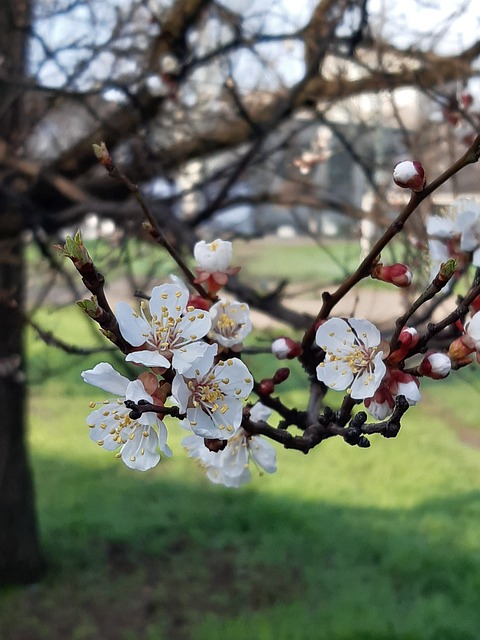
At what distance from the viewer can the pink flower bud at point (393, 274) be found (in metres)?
0.76

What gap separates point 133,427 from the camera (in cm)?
76

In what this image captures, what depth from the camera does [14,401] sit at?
3891mm

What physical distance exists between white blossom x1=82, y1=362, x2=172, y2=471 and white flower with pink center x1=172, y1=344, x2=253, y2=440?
0.13ft

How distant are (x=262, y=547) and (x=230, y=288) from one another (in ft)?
10.4

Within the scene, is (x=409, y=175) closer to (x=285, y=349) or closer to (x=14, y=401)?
(x=285, y=349)

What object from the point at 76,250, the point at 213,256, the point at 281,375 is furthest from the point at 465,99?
the point at 76,250

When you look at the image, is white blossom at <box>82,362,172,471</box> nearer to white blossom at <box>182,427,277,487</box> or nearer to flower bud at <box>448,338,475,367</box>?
white blossom at <box>182,427,277,487</box>

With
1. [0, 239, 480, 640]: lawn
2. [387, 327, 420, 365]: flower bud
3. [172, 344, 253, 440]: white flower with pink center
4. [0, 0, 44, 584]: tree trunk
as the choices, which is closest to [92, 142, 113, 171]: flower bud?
[172, 344, 253, 440]: white flower with pink center

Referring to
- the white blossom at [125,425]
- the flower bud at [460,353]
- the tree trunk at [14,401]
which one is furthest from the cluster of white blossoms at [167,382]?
the tree trunk at [14,401]

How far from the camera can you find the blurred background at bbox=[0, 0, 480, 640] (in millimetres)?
2561

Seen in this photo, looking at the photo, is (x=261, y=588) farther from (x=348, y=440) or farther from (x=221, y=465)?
(x=348, y=440)

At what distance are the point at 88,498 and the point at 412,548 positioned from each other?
2291 mm

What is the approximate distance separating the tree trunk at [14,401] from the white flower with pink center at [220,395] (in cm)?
242

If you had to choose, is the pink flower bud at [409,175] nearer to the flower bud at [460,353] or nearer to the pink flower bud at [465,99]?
the flower bud at [460,353]
